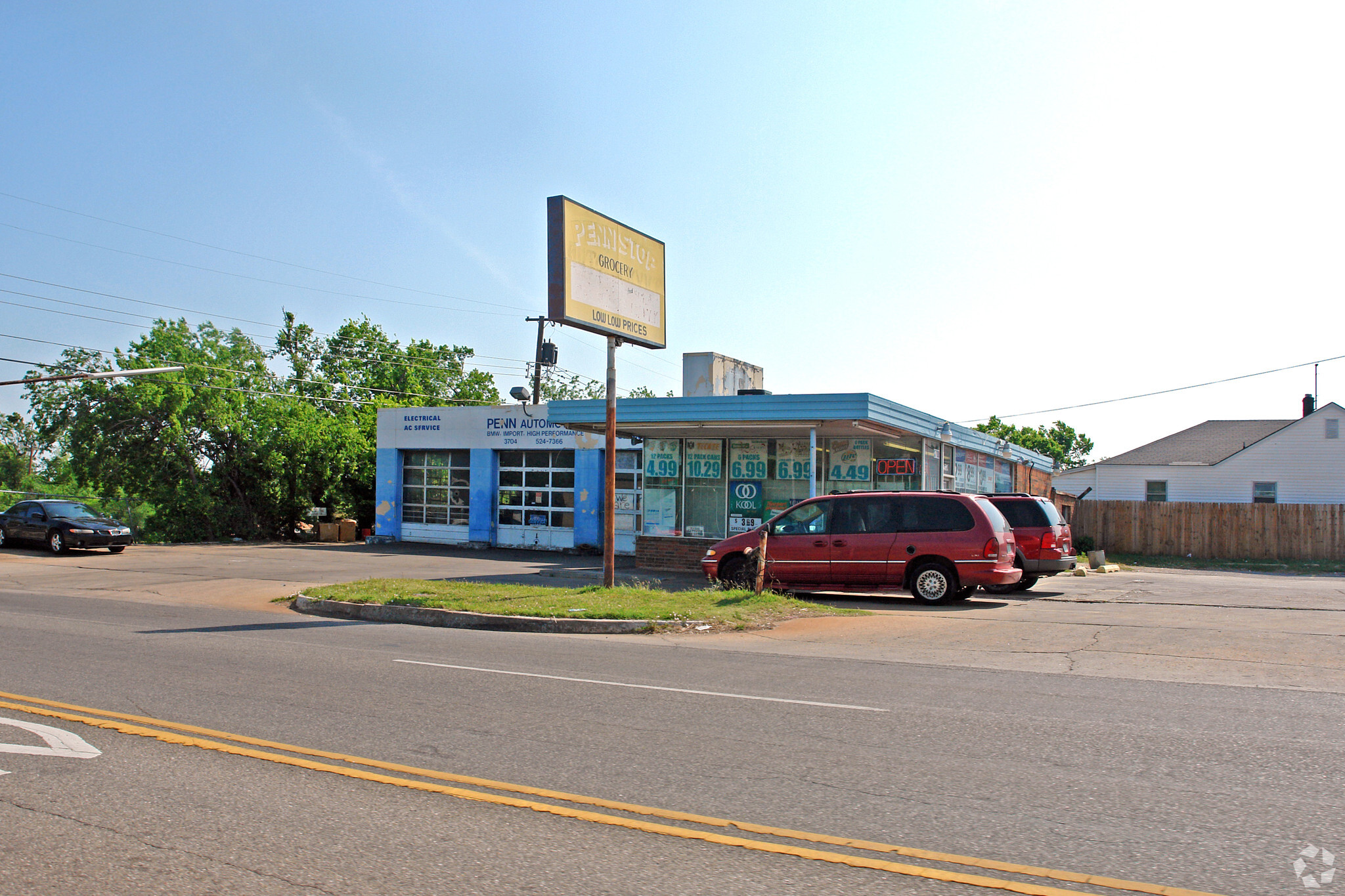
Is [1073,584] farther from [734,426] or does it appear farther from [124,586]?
[124,586]

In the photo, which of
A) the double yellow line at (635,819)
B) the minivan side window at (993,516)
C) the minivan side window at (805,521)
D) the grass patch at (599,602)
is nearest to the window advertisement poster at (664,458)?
the minivan side window at (805,521)

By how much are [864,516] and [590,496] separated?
47.3 feet

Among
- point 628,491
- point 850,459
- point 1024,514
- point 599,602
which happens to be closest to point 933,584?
point 1024,514

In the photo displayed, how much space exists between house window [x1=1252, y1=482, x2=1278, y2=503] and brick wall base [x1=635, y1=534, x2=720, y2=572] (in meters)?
29.7

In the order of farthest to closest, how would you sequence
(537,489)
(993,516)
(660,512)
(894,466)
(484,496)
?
(484,496) → (537,489) → (660,512) → (894,466) → (993,516)

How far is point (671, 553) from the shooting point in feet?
71.5

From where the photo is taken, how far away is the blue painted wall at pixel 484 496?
31625 mm

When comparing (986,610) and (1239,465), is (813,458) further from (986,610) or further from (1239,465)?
(1239,465)

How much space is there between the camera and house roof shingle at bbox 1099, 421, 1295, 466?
42.5 metres

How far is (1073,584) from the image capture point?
20.7m

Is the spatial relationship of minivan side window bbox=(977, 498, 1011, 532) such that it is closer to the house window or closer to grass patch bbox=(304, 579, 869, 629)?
grass patch bbox=(304, 579, 869, 629)

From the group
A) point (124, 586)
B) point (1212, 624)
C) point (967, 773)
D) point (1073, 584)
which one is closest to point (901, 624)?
point (1212, 624)

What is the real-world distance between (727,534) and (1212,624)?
10.7 m

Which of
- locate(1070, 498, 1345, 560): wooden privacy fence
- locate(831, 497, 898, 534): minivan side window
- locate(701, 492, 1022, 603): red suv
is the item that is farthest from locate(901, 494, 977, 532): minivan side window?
locate(1070, 498, 1345, 560): wooden privacy fence
